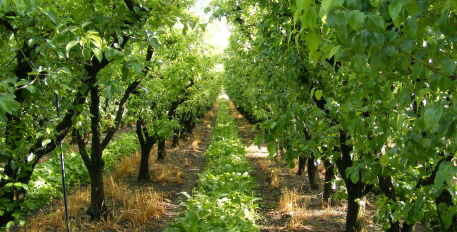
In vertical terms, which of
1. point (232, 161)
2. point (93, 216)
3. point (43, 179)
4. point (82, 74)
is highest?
point (82, 74)

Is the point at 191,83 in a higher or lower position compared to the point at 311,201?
higher

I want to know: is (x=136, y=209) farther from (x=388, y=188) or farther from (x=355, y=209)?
(x=388, y=188)

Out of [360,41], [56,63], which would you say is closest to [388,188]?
[360,41]

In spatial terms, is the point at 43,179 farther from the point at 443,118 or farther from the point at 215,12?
the point at 443,118

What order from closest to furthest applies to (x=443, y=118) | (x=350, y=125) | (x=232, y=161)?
(x=443, y=118) < (x=350, y=125) < (x=232, y=161)

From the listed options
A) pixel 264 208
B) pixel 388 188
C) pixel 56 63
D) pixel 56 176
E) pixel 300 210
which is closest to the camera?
pixel 56 63

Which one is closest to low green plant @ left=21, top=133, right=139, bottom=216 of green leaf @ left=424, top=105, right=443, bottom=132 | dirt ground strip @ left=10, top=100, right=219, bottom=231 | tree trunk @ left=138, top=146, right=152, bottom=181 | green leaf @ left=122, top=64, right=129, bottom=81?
dirt ground strip @ left=10, top=100, right=219, bottom=231

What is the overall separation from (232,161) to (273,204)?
230 centimetres

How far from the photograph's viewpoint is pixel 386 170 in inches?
92.3

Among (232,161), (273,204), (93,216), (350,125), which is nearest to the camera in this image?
(350,125)

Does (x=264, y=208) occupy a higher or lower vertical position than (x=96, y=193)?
lower

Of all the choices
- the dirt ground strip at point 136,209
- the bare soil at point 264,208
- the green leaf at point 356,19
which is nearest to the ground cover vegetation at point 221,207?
the bare soil at point 264,208

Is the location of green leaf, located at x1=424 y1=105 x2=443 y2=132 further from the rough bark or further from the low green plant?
the low green plant

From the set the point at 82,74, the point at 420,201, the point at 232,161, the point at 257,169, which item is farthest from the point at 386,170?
the point at 257,169
